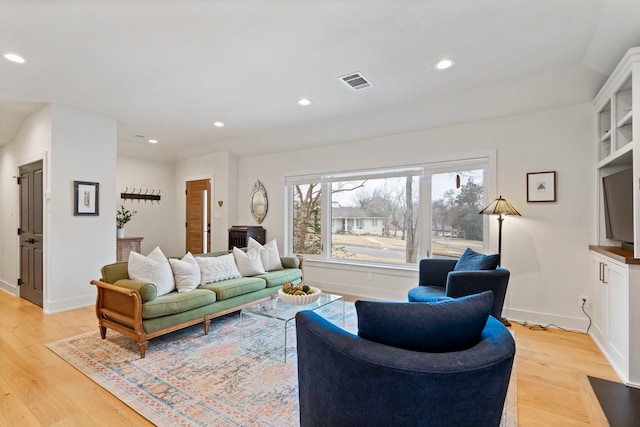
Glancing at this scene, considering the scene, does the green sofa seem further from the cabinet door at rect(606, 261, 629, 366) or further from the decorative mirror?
the cabinet door at rect(606, 261, 629, 366)

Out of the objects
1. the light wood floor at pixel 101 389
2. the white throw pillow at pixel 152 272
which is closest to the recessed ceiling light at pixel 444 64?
the light wood floor at pixel 101 389

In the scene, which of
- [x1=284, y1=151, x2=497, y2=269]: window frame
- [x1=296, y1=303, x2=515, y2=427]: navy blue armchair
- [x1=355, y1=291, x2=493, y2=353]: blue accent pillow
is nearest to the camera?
[x1=296, y1=303, x2=515, y2=427]: navy blue armchair

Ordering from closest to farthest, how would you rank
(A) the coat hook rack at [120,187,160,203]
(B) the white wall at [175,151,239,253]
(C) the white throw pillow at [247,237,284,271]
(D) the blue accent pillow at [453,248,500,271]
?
(D) the blue accent pillow at [453,248,500,271], (C) the white throw pillow at [247,237,284,271], (B) the white wall at [175,151,239,253], (A) the coat hook rack at [120,187,160,203]

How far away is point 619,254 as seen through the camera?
8.02ft

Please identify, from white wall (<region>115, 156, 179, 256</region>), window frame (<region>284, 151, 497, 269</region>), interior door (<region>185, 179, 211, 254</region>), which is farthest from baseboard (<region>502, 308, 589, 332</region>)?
white wall (<region>115, 156, 179, 256</region>)

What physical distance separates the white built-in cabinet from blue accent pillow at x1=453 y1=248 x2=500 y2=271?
85 cm

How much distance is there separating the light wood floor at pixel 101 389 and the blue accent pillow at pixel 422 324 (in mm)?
1198

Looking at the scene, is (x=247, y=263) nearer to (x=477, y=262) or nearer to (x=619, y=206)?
(x=477, y=262)

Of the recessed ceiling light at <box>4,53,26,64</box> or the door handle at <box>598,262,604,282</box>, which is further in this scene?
the door handle at <box>598,262,604,282</box>

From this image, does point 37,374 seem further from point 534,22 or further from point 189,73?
point 534,22

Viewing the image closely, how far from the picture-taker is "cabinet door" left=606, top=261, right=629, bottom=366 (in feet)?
7.57

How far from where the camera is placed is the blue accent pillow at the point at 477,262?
290cm

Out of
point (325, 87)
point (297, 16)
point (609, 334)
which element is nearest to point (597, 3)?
point (297, 16)

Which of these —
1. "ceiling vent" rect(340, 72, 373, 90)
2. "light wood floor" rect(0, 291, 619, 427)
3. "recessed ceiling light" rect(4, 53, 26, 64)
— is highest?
"recessed ceiling light" rect(4, 53, 26, 64)
